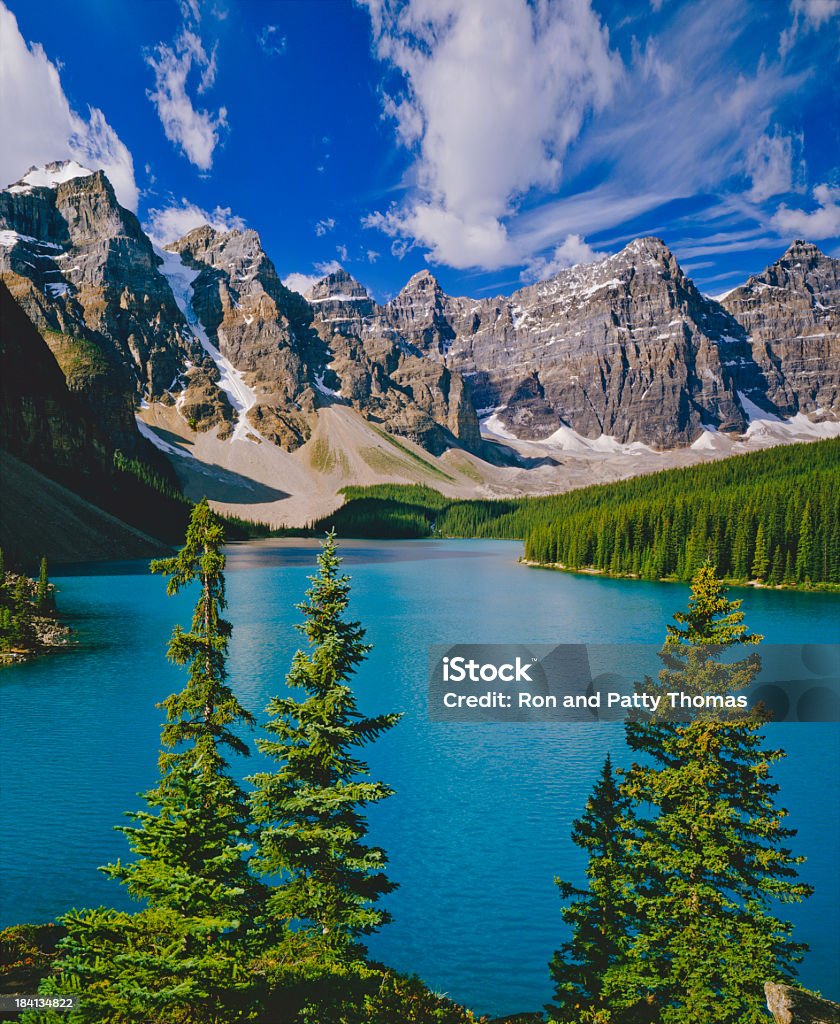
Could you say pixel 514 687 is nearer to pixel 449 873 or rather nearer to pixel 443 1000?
pixel 449 873

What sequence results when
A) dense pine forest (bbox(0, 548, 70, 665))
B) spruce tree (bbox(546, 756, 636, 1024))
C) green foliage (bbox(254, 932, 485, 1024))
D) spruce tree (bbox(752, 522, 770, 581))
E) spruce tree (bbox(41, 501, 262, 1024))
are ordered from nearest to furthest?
spruce tree (bbox(41, 501, 262, 1024)), green foliage (bbox(254, 932, 485, 1024)), spruce tree (bbox(546, 756, 636, 1024)), dense pine forest (bbox(0, 548, 70, 665)), spruce tree (bbox(752, 522, 770, 581))

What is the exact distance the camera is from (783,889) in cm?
1195

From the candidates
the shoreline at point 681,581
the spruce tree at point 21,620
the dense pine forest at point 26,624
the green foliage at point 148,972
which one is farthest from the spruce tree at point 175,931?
the shoreline at point 681,581

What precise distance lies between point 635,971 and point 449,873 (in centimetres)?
1033

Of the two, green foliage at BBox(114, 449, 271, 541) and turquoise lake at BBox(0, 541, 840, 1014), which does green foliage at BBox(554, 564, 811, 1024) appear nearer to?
turquoise lake at BBox(0, 541, 840, 1014)

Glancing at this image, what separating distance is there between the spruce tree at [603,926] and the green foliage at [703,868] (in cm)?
7

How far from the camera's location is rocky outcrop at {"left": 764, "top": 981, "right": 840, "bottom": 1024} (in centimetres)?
1180

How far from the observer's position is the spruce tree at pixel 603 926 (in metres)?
12.9

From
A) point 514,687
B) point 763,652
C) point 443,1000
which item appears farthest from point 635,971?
point 763,652

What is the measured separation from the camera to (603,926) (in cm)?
1359
